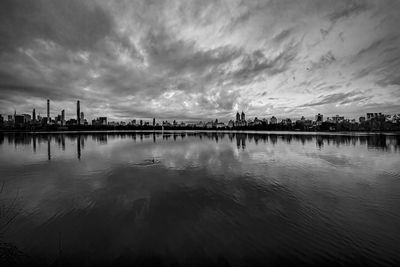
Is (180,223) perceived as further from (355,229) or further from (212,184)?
(355,229)

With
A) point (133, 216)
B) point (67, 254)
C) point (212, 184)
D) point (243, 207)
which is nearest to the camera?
point (67, 254)

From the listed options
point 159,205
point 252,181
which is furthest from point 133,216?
point 252,181

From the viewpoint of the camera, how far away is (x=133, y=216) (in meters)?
10.3

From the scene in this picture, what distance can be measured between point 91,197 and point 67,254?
6.47 m

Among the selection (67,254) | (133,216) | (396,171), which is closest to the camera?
(67,254)

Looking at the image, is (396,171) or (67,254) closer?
(67,254)

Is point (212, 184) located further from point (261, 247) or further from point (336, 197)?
point (336, 197)

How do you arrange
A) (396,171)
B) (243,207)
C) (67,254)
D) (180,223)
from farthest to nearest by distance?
1. (396,171)
2. (243,207)
3. (180,223)
4. (67,254)

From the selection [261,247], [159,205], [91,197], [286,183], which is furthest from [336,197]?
[91,197]

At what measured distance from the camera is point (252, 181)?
1697 cm

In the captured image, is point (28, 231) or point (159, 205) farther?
point (159, 205)

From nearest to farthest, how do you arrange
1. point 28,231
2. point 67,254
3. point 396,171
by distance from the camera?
point 67,254, point 28,231, point 396,171

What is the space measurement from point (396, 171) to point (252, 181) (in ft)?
63.7

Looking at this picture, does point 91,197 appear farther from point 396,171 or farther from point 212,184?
point 396,171
